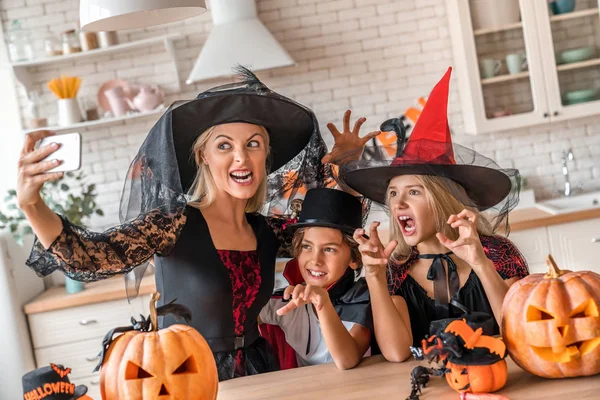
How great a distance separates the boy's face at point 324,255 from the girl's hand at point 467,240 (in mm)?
527

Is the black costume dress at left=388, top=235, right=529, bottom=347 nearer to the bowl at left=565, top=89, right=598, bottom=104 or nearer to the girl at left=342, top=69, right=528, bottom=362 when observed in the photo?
the girl at left=342, top=69, right=528, bottom=362

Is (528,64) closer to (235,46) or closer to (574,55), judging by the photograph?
(574,55)

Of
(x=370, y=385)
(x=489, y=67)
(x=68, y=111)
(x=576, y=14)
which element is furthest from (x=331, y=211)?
(x=576, y=14)

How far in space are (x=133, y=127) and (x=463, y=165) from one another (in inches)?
118

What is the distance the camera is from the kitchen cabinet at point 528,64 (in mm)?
4211

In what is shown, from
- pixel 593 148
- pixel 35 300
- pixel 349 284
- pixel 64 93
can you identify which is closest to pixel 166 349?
pixel 349 284

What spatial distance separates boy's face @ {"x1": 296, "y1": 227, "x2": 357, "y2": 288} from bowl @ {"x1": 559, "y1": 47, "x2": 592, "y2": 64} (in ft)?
8.50

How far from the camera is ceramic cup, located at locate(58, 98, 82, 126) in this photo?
4.25 m

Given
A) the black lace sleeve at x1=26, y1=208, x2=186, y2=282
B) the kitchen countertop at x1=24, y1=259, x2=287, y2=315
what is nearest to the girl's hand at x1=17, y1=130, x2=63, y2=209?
the black lace sleeve at x1=26, y1=208, x2=186, y2=282

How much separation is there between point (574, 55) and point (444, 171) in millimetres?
2663

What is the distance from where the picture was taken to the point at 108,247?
69.1 inches

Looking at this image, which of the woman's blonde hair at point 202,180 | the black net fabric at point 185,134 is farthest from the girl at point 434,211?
the woman's blonde hair at point 202,180

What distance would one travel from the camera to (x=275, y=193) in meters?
2.39

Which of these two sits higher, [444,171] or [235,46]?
[235,46]
